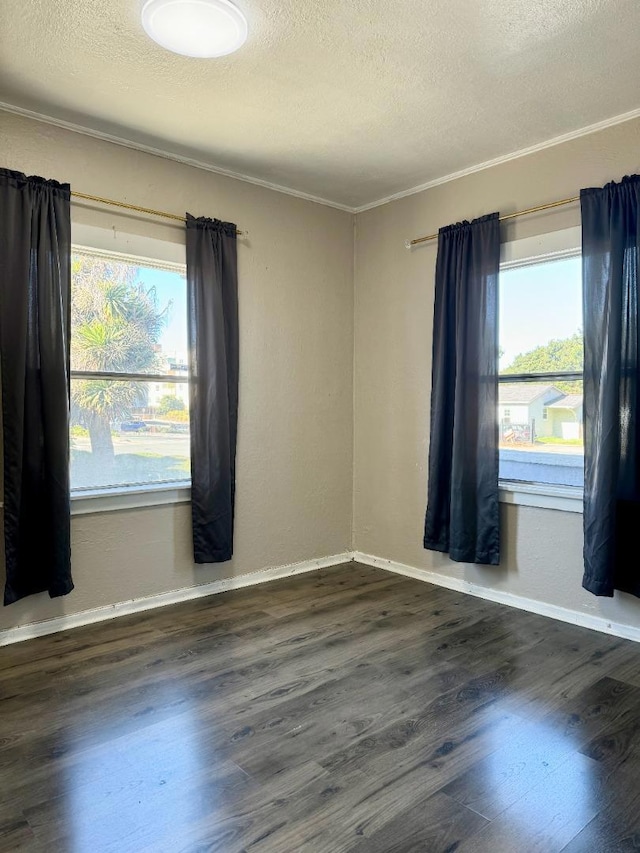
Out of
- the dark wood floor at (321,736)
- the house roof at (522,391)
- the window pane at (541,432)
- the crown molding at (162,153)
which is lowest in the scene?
the dark wood floor at (321,736)

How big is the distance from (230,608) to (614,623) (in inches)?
82.5

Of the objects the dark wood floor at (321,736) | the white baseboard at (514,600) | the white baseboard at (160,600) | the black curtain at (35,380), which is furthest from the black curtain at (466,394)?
the black curtain at (35,380)

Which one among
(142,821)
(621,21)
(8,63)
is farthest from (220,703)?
(621,21)

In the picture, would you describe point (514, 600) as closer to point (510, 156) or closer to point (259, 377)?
point (259, 377)

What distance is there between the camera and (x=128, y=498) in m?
3.25

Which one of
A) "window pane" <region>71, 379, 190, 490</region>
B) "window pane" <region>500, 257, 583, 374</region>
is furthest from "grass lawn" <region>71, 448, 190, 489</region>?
"window pane" <region>500, 257, 583, 374</region>

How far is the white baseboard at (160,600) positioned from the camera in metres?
2.94

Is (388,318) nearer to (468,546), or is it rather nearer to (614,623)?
(468,546)

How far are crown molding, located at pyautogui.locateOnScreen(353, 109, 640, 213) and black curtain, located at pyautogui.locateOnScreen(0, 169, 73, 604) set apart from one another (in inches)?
86.3

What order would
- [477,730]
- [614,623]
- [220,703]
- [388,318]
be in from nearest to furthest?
[477,730] → [220,703] → [614,623] → [388,318]

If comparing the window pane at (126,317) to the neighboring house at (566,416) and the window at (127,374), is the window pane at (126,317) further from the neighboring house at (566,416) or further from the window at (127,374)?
the neighboring house at (566,416)

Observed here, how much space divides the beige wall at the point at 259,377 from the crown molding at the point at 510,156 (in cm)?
39

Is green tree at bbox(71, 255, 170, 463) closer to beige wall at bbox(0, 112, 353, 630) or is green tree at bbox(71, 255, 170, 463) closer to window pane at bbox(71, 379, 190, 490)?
window pane at bbox(71, 379, 190, 490)

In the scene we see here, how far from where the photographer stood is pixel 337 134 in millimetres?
3129
